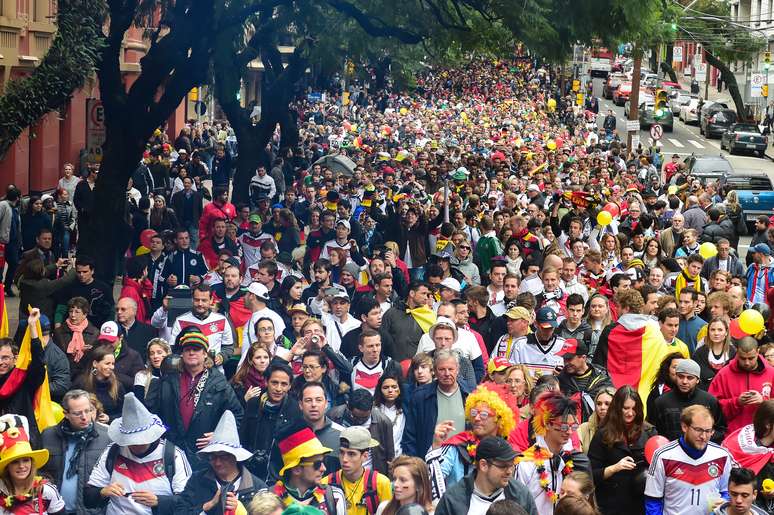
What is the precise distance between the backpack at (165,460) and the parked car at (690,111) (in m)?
62.6

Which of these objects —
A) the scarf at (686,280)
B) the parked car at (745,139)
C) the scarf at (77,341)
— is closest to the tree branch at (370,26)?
the scarf at (686,280)

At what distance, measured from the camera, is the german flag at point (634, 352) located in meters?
10.8

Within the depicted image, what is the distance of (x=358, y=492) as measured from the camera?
302 inches

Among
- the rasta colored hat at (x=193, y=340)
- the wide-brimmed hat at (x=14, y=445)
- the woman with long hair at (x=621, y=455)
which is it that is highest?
the rasta colored hat at (x=193, y=340)

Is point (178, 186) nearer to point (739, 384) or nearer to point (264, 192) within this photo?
point (264, 192)

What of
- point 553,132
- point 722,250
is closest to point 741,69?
point 553,132

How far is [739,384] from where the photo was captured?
396 inches

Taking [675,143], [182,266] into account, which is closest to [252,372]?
[182,266]

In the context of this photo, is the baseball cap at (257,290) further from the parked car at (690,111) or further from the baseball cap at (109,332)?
the parked car at (690,111)

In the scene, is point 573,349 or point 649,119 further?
point 649,119

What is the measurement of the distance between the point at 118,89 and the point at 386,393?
9534mm

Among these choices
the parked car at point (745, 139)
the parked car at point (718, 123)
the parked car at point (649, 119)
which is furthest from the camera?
the parked car at point (649, 119)

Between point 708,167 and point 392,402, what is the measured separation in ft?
93.2

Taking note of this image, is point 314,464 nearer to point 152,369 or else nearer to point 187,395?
point 187,395
